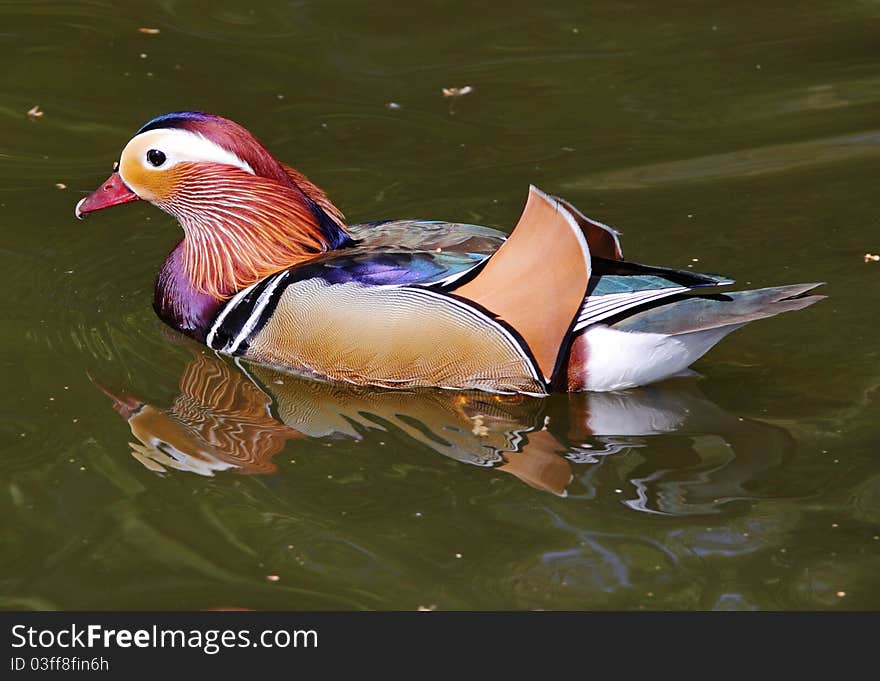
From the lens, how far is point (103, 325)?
18.8 ft

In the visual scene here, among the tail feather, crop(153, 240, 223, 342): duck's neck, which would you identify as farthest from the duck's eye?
the tail feather

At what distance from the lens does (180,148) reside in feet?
18.0

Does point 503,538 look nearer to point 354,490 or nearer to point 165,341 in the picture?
point 354,490

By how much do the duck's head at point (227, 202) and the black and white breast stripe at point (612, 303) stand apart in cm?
106

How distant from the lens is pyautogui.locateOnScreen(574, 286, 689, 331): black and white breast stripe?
4.98 m

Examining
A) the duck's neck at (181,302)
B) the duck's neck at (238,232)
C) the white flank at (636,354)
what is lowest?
the white flank at (636,354)

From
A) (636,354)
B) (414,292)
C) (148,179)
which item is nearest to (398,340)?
(414,292)

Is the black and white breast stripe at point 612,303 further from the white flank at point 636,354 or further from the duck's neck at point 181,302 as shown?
the duck's neck at point 181,302

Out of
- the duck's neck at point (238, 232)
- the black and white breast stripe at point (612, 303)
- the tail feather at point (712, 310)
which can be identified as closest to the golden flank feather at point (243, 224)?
the duck's neck at point (238, 232)

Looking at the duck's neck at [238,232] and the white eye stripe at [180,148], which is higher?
the white eye stripe at [180,148]

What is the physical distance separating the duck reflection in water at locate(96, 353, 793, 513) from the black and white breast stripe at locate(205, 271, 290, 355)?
0.10 metres

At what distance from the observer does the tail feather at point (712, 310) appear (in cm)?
498

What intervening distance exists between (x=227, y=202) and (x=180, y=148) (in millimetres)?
274

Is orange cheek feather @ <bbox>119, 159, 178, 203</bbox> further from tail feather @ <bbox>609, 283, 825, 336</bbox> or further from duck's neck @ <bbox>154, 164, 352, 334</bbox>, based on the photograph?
tail feather @ <bbox>609, 283, 825, 336</bbox>
